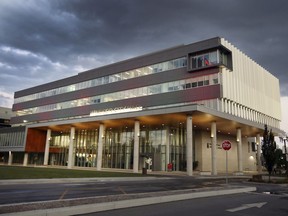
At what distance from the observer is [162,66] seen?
52250 mm

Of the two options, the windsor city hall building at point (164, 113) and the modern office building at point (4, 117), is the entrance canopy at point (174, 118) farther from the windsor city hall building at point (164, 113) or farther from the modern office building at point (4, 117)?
the modern office building at point (4, 117)

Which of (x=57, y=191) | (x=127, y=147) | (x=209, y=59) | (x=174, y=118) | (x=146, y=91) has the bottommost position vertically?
(x=57, y=191)

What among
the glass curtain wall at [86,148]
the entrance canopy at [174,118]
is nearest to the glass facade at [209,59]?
the entrance canopy at [174,118]

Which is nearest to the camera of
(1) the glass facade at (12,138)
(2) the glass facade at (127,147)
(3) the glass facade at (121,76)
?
(2) the glass facade at (127,147)

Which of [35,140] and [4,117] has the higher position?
[4,117]

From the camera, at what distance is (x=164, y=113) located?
128ft

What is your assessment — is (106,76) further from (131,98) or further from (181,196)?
(181,196)

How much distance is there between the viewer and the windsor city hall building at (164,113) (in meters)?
45.0

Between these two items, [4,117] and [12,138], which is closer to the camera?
[12,138]

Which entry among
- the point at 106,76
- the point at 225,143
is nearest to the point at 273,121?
the point at 106,76

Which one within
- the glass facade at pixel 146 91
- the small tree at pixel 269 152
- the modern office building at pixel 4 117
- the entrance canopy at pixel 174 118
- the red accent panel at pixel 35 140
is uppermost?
the modern office building at pixel 4 117

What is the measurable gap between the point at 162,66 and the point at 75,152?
1103 inches

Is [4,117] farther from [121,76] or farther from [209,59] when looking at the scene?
[209,59]

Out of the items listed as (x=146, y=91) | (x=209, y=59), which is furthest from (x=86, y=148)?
(x=209, y=59)
